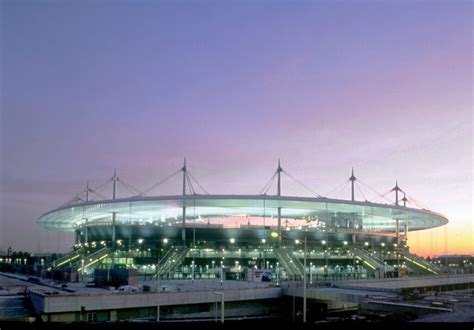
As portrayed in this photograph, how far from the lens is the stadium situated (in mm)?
77062

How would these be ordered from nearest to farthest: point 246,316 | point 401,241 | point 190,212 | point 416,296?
1. point 416,296
2. point 246,316
3. point 190,212
4. point 401,241

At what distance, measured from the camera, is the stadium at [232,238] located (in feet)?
253

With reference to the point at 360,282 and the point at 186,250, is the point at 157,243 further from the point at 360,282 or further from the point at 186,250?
the point at 360,282

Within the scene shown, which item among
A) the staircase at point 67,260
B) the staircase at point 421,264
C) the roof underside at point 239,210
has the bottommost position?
the staircase at point 421,264

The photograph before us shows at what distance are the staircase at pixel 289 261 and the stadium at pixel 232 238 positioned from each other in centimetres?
14

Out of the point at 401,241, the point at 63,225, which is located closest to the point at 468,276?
the point at 401,241

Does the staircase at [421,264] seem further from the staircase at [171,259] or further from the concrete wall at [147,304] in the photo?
the concrete wall at [147,304]

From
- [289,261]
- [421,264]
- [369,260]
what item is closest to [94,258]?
[289,261]

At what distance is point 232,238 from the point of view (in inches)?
3278

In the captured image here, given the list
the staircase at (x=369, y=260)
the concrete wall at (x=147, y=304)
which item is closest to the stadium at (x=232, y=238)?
the staircase at (x=369, y=260)

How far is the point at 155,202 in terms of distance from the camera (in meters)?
78.3

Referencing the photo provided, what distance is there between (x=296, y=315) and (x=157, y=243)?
40934mm

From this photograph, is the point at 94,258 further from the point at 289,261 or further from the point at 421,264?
the point at 421,264

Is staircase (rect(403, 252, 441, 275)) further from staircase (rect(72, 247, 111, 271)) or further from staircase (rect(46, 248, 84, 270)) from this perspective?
staircase (rect(46, 248, 84, 270))
